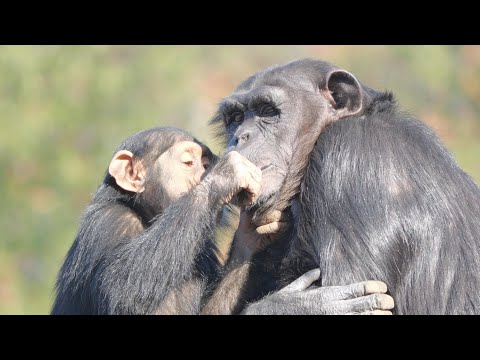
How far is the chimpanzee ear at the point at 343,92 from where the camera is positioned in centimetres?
793

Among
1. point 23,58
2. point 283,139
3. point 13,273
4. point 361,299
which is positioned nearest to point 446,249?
point 361,299

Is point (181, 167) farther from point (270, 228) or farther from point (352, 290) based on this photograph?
point (352, 290)

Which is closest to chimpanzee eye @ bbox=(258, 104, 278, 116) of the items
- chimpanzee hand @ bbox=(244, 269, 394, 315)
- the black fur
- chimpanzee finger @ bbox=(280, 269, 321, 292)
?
the black fur

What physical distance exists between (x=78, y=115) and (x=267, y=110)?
55.3 ft

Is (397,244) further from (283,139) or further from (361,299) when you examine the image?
(283,139)

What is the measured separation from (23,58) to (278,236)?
17746mm

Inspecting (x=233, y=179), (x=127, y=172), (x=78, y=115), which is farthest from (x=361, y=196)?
(x=78, y=115)

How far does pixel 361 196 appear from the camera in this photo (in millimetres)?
6898

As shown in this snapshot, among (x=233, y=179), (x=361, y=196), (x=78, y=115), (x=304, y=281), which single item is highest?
(x=78, y=115)

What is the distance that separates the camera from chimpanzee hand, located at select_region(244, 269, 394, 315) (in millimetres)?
6410

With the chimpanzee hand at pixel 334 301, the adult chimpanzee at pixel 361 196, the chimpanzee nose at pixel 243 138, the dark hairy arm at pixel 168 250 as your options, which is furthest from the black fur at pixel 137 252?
the chimpanzee hand at pixel 334 301

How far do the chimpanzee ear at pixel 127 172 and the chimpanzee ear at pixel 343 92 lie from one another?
1.81 m

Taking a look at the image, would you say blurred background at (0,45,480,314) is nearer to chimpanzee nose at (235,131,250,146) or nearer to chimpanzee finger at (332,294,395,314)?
chimpanzee nose at (235,131,250,146)

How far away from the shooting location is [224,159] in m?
7.24
